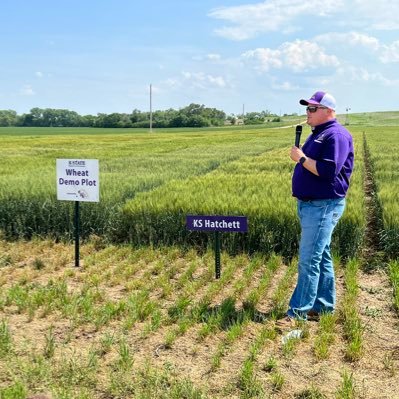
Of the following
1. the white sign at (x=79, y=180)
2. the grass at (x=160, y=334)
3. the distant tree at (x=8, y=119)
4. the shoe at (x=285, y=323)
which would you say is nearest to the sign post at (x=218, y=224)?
the grass at (x=160, y=334)

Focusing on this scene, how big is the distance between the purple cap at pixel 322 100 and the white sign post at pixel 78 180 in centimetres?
383

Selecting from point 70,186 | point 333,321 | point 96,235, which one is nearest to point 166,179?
point 96,235

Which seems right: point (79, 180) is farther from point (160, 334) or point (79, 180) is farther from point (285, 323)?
point (285, 323)

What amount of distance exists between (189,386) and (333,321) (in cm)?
202

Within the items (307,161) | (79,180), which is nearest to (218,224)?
(307,161)

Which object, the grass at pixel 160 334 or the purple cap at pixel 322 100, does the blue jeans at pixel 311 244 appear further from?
the purple cap at pixel 322 100

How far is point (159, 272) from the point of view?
7.30 m

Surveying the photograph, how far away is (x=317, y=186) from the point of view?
5008 mm

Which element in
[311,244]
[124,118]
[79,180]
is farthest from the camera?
[124,118]

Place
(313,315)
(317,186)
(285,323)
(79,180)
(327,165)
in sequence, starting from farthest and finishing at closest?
1. (79,180)
2. (313,315)
3. (285,323)
4. (317,186)
5. (327,165)

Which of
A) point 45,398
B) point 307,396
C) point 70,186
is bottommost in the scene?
point 307,396

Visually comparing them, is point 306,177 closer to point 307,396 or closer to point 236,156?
point 307,396

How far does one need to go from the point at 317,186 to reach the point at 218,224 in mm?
2052

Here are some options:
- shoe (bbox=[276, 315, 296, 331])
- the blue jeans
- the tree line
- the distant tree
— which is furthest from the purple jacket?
the distant tree
